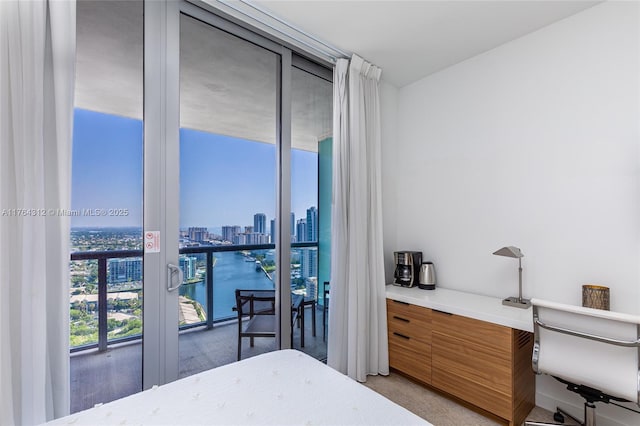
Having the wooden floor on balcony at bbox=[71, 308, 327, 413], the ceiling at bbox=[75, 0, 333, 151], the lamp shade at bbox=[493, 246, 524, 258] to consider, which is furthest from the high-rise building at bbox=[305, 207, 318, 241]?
the lamp shade at bbox=[493, 246, 524, 258]

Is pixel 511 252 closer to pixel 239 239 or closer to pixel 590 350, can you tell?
pixel 590 350

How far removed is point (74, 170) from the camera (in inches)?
59.2

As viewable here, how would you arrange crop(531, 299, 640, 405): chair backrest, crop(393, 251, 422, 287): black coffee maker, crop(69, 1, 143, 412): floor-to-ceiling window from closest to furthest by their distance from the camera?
crop(531, 299, 640, 405): chair backrest → crop(69, 1, 143, 412): floor-to-ceiling window → crop(393, 251, 422, 287): black coffee maker

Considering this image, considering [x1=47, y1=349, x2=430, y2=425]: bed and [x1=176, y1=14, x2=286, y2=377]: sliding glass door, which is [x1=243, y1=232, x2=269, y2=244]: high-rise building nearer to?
[x1=176, y1=14, x2=286, y2=377]: sliding glass door

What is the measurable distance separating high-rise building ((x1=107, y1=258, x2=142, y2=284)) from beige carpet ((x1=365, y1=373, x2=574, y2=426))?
6.51ft

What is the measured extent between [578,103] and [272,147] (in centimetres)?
219

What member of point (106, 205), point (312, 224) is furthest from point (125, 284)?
point (312, 224)

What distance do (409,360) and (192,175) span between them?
2.23 meters

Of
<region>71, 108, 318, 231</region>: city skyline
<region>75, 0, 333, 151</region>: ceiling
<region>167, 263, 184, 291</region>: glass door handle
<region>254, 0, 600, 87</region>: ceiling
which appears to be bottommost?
<region>167, 263, 184, 291</region>: glass door handle

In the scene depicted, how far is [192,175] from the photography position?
1.93 m

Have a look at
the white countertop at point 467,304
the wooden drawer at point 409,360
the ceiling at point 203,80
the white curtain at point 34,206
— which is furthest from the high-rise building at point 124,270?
→ the wooden drawer at point 409,360

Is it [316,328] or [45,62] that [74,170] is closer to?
[45,62]

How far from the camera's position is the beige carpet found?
2.01 metres

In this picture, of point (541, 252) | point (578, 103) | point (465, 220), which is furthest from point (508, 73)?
point (541, 252)
